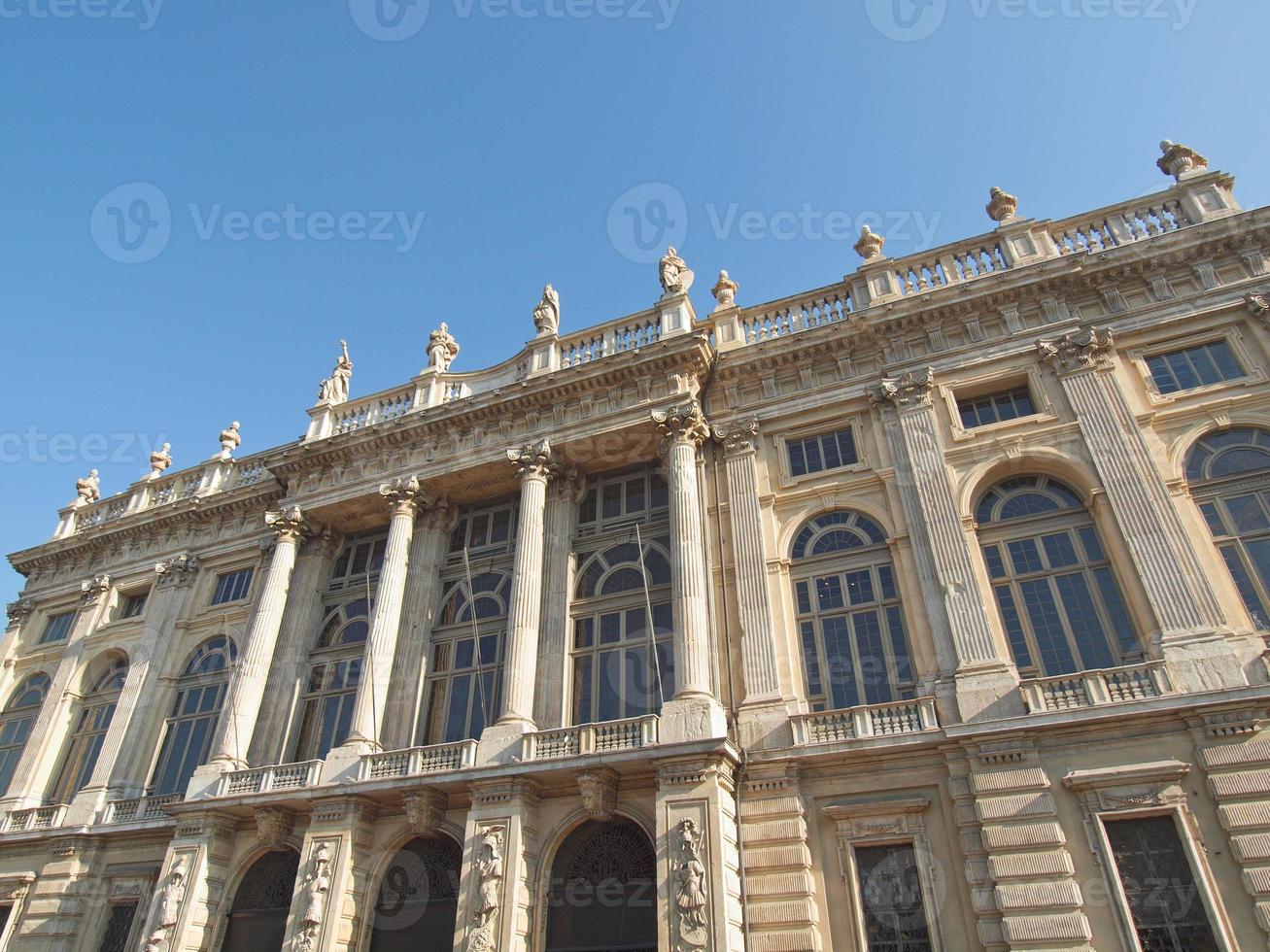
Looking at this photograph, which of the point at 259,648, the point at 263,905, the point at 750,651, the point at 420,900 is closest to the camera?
the point at 420,900

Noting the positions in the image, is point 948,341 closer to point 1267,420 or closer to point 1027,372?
point 1027,372

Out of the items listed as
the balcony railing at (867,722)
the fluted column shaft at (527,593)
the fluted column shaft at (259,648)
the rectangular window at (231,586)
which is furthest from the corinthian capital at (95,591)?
the balcony railing at (867,722)

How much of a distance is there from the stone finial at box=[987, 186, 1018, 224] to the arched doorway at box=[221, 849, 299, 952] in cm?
2424

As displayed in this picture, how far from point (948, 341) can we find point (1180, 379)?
5.12 meters

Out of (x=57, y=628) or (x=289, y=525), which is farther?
(x=57, y=628)

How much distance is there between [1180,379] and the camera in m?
18.9

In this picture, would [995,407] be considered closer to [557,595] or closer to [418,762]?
[557,595]

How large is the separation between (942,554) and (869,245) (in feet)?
32.8

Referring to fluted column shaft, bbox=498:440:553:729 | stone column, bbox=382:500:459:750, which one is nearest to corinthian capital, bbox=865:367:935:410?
fluted column shaft, bbox=498:440:553:729

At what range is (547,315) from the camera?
25.9m

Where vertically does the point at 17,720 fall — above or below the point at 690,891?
above

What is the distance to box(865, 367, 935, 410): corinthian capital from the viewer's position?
67.0ft

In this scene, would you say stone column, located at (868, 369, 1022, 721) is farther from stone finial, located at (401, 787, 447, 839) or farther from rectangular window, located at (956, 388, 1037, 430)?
stone finial, located at (401, 787, 447, 839)

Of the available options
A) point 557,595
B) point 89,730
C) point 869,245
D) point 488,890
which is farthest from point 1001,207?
point 89,730
